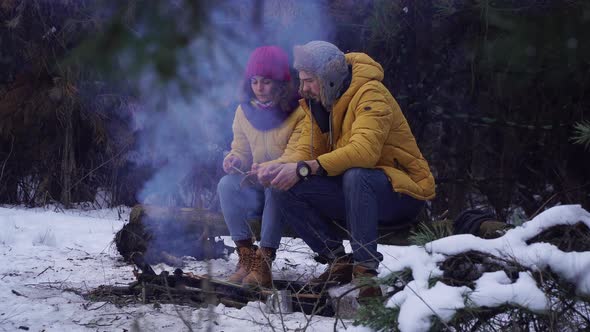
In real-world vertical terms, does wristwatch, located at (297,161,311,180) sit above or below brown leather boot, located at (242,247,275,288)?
above

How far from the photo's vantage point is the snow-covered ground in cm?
219

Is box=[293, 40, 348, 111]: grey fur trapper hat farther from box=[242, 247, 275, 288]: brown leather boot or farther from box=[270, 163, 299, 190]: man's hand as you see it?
box=[242, 247, 275, 288]: brown leather boot

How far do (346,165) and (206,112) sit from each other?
376 cm

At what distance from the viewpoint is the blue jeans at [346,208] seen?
396cm

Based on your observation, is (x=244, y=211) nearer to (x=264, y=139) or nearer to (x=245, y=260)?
(x=245, y=260)

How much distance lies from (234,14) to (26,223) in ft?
8.25

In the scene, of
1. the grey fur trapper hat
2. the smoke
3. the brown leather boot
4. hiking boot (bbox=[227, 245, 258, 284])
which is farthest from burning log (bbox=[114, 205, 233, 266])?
the grey fur trapper hat

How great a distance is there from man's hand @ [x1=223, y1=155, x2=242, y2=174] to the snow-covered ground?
1.93 feet

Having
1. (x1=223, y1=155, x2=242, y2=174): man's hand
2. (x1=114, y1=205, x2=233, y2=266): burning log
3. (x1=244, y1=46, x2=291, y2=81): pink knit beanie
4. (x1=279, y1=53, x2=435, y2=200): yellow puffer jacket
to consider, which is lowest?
(x1=114, y1=205, x2=233, y2=266): burning log

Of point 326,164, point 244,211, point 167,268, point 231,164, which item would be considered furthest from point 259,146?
point 167,268

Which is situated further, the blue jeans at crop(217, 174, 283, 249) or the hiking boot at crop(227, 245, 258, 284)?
the hiking boot at crop(227, 245, 258, 284)

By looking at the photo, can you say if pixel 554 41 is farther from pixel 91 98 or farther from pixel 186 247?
pixel 91 98

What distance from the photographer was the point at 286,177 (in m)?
4.14

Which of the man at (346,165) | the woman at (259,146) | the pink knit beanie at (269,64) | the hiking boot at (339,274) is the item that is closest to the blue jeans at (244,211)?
the woman at (259,146)
